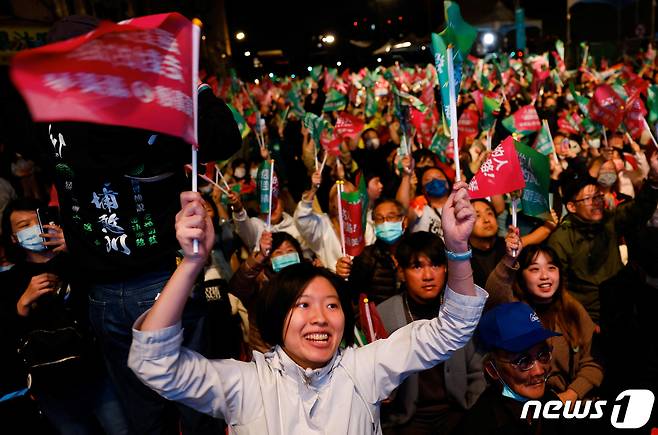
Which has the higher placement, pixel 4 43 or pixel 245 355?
pixel 4 43

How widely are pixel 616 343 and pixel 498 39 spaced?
31.8 metres

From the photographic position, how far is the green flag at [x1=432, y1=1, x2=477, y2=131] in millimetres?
1890

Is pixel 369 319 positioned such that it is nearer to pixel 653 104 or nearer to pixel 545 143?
pixel 545 143

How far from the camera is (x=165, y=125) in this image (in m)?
1.33

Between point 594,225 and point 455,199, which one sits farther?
point 594,225

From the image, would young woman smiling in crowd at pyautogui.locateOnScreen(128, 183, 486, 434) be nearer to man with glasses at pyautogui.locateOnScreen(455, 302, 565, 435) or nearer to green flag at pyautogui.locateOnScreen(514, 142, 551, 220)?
man with glasses at pyautogui.locateOnScreen(455, 302, 565, 435)

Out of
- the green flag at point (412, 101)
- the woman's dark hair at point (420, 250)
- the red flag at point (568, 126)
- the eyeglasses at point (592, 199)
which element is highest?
the green flag at point (412, 101)

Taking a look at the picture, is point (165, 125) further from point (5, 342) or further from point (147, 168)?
point (5, 342)

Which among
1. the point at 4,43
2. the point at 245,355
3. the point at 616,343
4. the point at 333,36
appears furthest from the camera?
the point at 333,36

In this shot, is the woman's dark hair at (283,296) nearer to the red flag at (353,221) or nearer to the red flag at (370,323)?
the red flag at (370,323)

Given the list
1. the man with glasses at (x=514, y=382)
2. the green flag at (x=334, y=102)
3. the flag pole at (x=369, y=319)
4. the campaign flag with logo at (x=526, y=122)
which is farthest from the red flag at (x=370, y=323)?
the green flag at (x=334, y=102)

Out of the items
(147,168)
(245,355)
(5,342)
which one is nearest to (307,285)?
(147,168)

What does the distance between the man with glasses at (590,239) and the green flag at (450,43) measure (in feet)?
7.57

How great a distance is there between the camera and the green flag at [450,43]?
6.20 ft
